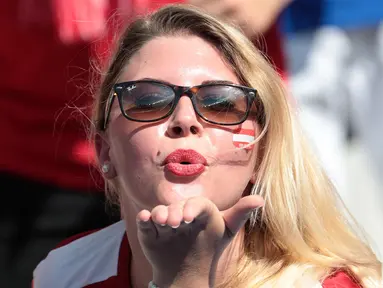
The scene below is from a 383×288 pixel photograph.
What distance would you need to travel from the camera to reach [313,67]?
3324 millimetres

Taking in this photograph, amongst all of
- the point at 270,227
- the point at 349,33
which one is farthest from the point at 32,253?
the point at 349,33

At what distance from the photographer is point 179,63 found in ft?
6.05

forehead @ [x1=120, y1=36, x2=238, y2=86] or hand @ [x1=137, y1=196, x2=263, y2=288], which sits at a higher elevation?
forehead @ [x1=120, y1=36, x2=238, y2=86]

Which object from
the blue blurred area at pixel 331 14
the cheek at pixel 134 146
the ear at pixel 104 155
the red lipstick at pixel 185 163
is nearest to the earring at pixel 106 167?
the ear at pixel 104 155

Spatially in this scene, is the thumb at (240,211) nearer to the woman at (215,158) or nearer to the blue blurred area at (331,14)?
the woman at (215,158)

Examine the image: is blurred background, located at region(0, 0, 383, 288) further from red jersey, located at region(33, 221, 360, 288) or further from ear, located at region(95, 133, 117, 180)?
ear, located at region(95, 133, 117, 180)

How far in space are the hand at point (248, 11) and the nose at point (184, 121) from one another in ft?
1.29

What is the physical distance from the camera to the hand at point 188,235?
1.47 meters

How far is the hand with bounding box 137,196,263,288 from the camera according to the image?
147 centimetres

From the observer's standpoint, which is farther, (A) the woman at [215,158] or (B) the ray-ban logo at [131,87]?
(B) the ray-ban logo at [131,87]

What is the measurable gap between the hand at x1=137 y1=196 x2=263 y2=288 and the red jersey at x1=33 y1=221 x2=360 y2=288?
0.54 metres

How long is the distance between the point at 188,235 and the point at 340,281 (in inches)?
18.9

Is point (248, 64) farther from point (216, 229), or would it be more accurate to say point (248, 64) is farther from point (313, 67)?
point (313, 67)

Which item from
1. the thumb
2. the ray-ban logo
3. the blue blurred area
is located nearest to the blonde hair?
the ray-ban logo
